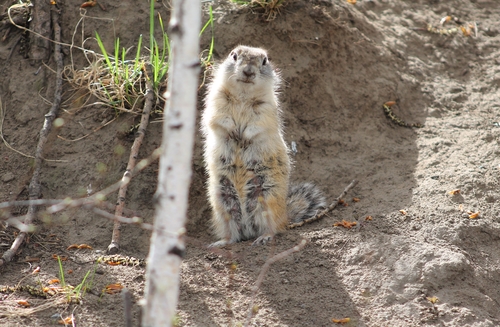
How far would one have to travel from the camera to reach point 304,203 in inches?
257

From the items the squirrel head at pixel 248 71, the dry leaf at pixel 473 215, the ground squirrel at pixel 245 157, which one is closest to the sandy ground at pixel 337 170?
the dry leaf at pixel 473 215

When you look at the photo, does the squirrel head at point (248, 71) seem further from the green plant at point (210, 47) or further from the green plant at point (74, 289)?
the green plant at point (74, 289)

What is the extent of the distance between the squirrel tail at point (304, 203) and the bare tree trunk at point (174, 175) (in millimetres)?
3915

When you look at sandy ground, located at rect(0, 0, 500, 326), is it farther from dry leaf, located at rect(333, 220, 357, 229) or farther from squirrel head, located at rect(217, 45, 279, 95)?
squirrel head, located at rect(217, 45, 279, 95)

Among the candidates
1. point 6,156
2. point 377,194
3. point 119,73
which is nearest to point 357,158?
point 377,194

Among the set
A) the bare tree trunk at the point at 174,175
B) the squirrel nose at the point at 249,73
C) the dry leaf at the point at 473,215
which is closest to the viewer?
the bare tree trunk at the point at 174,175

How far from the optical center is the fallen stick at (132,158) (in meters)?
5.85

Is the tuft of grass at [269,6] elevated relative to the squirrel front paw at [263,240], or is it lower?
elevated

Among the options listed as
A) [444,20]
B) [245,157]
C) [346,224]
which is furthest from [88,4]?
[444,20]

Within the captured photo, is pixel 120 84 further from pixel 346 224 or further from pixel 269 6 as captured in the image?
pixel 346 224

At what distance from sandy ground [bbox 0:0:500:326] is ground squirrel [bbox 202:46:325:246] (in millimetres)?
376

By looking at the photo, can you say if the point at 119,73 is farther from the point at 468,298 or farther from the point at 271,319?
the point at 468,298

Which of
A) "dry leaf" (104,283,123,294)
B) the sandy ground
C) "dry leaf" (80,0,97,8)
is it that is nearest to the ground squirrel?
the sandy ground

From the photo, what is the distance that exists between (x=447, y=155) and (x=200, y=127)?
2921 millimetres
